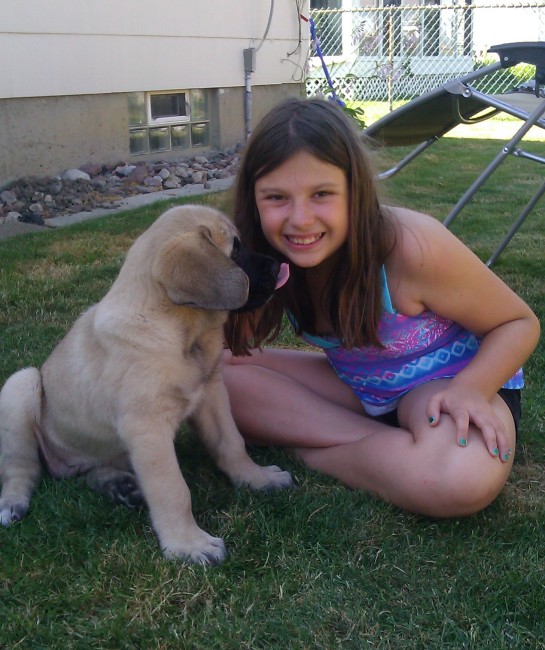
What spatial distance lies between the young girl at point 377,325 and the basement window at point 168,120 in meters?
5.65

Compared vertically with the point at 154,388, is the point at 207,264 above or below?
above

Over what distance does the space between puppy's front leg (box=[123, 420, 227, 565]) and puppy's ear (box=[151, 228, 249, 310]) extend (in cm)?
38

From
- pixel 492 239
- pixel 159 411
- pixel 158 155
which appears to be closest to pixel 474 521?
pixel 159 411

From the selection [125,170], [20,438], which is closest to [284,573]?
[20,438]

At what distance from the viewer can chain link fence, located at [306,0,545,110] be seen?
1565 cm

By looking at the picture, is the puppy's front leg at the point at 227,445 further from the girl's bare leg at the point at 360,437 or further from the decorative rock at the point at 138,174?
the decorative rock at the point at 138,174

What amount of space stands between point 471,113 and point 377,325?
2645 mm

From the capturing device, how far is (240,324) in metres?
2.93

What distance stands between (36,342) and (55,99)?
3.81 meters

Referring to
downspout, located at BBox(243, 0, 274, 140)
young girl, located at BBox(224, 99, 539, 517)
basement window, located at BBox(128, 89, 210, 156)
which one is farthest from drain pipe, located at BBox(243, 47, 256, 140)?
young girl, located at BBox(224, 99, 539, 517)

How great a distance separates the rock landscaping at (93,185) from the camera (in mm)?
6441

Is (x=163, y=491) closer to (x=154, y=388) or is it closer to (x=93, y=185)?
(x=154, y=388)

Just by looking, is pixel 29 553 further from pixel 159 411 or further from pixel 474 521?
pixel 474 521

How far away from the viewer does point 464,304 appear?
8.77 feet
